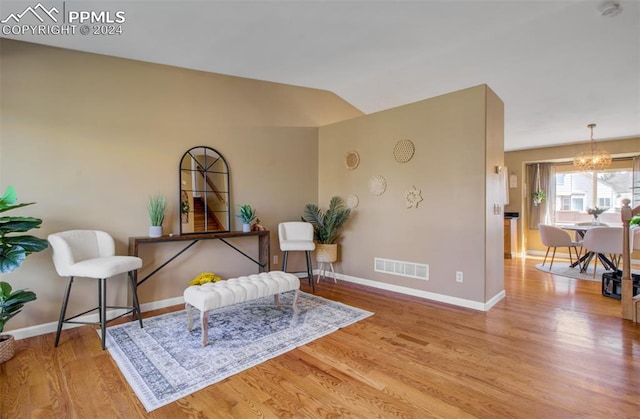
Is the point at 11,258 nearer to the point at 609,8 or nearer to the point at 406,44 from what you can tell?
the point at 406,44

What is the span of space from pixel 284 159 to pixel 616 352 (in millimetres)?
4126

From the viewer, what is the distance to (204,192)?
12.5 feet

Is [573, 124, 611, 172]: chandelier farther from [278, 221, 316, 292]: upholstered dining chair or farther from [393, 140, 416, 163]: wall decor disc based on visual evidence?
[278, 221, 316, 292]: upholstered dining chair

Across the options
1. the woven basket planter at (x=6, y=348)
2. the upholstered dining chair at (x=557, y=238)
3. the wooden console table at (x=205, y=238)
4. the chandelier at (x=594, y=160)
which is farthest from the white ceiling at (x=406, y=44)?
the woven basket planter at (x=6, y=348)

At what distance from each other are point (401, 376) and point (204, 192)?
299cm

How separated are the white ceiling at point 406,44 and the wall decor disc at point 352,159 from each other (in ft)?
3.34

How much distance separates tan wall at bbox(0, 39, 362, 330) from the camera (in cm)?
274

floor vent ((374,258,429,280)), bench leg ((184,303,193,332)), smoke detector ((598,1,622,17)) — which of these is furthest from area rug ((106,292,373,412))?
smoke detector ((598,1,622,17))

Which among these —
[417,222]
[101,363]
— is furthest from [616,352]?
[101,363]

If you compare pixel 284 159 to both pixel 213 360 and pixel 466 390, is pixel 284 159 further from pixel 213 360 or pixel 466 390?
pixel 466 390

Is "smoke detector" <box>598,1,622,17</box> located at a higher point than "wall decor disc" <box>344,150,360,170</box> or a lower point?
higher

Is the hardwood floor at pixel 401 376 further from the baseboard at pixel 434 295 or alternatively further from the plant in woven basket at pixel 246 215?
the plant in woven basket at pixel 246 215

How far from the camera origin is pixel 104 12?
95.4 inches

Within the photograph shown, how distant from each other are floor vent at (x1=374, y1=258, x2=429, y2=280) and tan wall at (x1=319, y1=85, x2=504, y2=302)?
6cm
